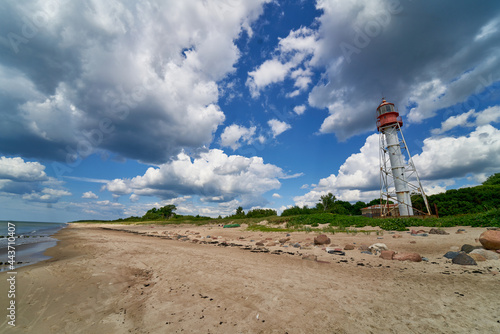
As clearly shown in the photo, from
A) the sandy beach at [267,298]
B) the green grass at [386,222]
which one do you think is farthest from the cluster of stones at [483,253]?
the green grass at [386,222]

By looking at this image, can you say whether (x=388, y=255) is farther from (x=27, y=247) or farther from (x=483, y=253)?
(x=27, y=247)

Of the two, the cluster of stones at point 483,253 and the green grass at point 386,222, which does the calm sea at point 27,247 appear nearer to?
the cluster of stones at point 483,253

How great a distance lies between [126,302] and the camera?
14.3ft

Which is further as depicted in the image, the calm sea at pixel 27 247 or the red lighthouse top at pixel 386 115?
the red lighthouse top at pixel 386 115

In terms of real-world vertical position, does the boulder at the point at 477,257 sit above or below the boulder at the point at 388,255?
above

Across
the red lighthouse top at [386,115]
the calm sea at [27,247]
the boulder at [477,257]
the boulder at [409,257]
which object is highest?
the red lighthouse top at [386,115]

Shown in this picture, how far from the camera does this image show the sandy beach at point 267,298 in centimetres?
311

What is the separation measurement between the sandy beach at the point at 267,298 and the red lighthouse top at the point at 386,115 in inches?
1156

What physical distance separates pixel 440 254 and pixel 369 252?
2242 mm

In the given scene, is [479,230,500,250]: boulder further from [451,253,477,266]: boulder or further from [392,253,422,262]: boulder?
[392,253,422,262]: boulder

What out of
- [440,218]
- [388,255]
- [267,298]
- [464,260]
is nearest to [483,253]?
[464,260]

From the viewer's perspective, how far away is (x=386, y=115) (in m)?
30.5

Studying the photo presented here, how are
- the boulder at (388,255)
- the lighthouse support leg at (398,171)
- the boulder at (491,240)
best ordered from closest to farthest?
Result: the boulder at (491,240)
the boulder at (388,255)
the lighthouse support leg at (398,171)

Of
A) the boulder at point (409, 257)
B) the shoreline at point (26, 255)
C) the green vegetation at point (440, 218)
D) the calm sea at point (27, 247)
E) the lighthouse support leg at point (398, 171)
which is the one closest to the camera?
the boulder at point (409, 257)
